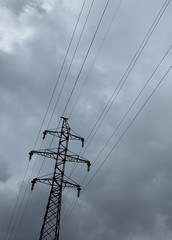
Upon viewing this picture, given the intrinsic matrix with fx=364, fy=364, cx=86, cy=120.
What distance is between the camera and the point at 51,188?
105ft

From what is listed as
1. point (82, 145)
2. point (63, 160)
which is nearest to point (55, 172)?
point (63, 160)

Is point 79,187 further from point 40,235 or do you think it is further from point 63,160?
point 40,235

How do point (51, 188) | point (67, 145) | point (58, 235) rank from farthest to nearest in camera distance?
point (67, 145) < point (51, 188) < point (58, 235)

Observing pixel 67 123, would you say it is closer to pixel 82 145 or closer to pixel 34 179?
pixel 82 145

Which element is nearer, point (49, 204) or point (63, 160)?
point (49, 204)

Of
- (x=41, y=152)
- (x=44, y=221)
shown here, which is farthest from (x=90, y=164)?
(x=44, y=221)

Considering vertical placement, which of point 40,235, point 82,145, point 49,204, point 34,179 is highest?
point 82,145

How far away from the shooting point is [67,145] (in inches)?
1396

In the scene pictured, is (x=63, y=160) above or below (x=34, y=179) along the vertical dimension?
above

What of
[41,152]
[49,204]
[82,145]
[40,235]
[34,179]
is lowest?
[40,235]

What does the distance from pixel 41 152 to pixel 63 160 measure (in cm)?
222

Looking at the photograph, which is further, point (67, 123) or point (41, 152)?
point (67, 123)

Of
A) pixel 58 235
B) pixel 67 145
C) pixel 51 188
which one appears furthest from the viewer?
pixel 67 145

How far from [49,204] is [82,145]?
729 cm
